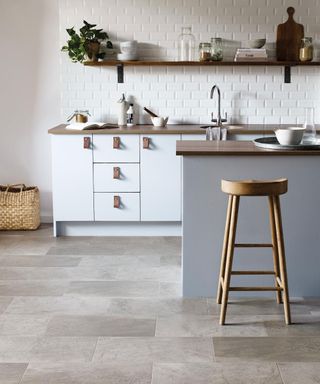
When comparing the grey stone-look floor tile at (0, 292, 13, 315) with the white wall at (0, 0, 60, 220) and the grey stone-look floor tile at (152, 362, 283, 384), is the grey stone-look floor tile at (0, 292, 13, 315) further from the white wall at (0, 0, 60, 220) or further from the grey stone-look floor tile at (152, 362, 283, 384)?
the white wall at (0, 0, 60, 220)

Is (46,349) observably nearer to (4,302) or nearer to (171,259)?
(4,302)

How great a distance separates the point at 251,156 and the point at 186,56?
93.1 inches

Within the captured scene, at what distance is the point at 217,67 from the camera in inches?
254

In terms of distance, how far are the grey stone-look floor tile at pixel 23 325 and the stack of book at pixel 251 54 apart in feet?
10.9

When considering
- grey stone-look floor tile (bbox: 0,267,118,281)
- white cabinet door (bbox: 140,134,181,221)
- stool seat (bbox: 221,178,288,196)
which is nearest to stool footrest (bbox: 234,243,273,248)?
stool seat (bbox: 221,178,288,196)

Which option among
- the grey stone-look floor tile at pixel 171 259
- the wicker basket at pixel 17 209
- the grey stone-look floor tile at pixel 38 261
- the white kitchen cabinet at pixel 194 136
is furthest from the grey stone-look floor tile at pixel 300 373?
the wicker basket at pixel 17 209

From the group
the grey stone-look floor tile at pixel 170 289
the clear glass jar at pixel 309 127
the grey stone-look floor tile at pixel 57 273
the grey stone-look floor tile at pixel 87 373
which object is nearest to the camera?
the grey stone-look floor tile at pixel 87 373

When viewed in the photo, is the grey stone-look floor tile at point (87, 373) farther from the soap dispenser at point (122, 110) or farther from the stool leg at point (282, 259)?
the soap dispenser at point (122, 110)

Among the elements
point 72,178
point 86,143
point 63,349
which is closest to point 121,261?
point 72,178

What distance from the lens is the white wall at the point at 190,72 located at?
20.8ft

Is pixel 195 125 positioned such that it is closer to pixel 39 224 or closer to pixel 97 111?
pixel 97 111

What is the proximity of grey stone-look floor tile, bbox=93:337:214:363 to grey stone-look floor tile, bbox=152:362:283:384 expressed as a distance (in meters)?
0.08

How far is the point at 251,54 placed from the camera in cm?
620

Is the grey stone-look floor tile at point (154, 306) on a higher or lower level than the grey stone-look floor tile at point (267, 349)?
lower
